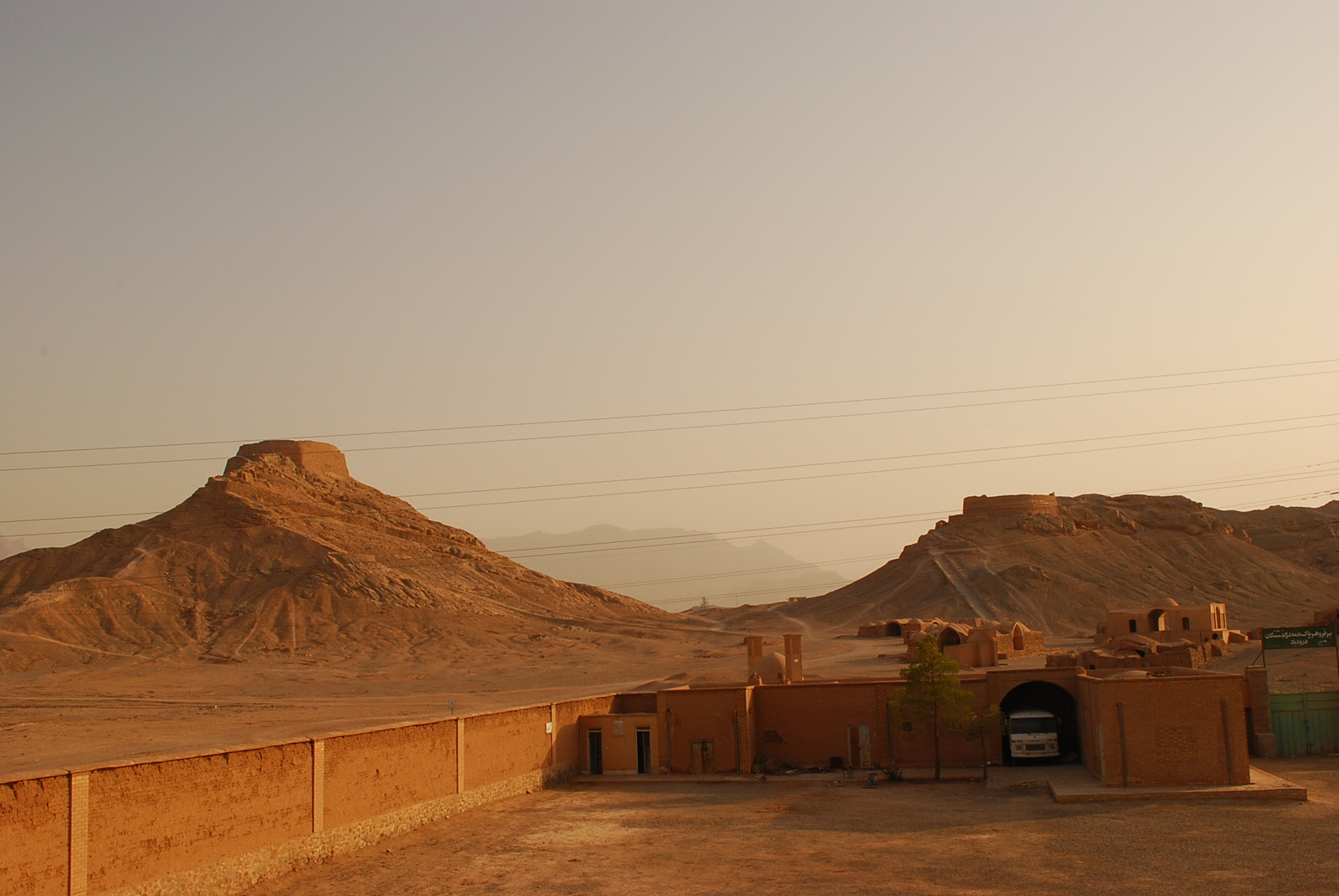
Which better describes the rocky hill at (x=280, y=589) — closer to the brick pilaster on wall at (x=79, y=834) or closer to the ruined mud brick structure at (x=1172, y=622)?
the ruined mud brick structure at (x=1172, y=622)

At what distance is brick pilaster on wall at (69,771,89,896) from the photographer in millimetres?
14797

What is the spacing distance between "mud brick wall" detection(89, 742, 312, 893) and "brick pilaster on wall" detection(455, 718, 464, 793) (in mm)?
5003

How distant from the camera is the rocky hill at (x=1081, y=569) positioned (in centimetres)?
7412

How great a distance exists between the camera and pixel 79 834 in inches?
587

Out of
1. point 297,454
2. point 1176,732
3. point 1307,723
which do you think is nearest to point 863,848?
point 1176,732

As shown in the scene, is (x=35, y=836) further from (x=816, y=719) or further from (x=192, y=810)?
(x=816, y=719)

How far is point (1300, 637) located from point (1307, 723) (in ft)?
8.62

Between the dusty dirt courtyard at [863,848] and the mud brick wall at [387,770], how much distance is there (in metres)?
0.73

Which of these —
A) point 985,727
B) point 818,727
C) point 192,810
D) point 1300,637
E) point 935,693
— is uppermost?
point 1300,637

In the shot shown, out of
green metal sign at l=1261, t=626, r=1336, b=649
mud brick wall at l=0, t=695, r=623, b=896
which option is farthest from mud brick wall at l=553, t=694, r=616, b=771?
green metal sign at l=1261, t=626, r=1336, b=649

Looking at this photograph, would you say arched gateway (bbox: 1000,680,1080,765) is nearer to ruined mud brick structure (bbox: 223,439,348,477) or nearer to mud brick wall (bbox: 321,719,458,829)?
mud brick wall (bbox: 321,719,458,829)

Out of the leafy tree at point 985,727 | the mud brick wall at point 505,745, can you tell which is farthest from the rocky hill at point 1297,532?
the mud brick wall at point 505,745

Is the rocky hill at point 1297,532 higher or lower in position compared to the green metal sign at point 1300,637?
higher

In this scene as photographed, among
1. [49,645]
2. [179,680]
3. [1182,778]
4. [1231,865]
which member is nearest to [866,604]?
[179,680]
